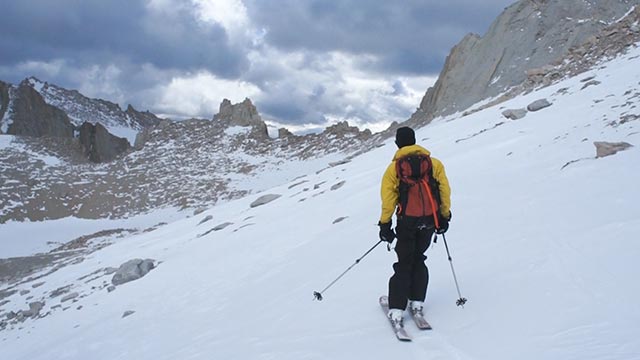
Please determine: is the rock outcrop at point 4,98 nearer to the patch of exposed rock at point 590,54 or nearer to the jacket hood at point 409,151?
the patch of exposed rock at point 590,54

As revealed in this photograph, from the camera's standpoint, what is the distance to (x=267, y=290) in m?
10.8

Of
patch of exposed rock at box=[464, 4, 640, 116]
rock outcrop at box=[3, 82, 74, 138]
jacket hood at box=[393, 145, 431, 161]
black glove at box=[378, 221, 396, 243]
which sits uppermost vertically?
rock outcrop at box=[3, 82, 74, 138]

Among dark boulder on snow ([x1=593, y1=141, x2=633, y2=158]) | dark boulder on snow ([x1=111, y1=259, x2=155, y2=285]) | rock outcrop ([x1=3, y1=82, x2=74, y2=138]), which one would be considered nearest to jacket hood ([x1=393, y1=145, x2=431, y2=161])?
dark boulder on snow ([x1=593, y1=141, x2=633, y2=158])

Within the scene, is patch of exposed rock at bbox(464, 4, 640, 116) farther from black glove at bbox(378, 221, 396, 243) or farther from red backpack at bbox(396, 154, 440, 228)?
black glove at bbox(378, 221, 396, 243)

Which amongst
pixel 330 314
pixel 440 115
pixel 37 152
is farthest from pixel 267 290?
pixel 37 152

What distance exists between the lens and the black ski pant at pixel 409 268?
6.41 metres

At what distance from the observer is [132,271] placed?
18406mm

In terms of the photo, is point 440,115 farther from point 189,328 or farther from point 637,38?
point 189,328

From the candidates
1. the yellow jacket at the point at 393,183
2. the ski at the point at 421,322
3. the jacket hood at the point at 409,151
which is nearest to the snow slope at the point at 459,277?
the ski at the point at 421,322

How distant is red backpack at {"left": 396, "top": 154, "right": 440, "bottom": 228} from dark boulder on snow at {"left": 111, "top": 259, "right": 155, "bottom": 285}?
14509 mm

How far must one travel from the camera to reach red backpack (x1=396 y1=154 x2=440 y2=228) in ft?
20.3

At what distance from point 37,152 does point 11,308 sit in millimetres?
92612

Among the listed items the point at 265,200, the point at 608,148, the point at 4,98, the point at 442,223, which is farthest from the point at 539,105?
the point at 4,98

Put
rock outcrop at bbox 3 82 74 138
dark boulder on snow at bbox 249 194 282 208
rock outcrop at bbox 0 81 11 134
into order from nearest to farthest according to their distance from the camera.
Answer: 1. dark boulder on snow at bbox 249 194 282 208
2. rock outcrop at bbox 0 81 11 134
3. rock outcrop at bbox 3 82 74 138
